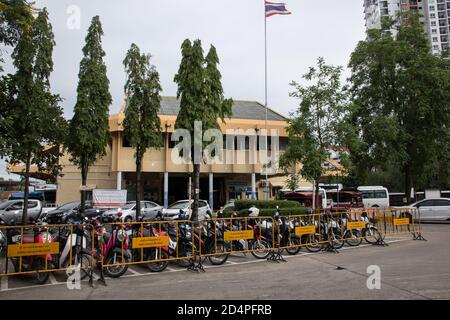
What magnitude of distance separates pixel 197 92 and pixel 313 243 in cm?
688

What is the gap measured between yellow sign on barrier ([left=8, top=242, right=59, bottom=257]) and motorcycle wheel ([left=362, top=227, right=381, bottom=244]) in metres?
11.0

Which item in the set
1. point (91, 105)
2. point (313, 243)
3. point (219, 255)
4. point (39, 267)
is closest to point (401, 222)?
point (313, 243)

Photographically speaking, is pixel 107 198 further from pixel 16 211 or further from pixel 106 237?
pixel 106 237

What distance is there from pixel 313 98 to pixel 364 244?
20.6 feet

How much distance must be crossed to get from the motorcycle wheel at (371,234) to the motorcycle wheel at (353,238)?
8.8 inches

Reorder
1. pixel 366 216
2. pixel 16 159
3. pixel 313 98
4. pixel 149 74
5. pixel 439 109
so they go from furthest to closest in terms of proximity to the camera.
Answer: pixel 439 109 → pixel 149 74 → pixel 313 98 → pixel 366 216 → pixel 16 159

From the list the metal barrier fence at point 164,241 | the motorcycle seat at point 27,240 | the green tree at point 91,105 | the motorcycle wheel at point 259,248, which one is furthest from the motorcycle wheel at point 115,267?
the green tree at point 91,105

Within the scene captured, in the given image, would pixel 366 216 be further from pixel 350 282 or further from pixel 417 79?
pixel 417 79

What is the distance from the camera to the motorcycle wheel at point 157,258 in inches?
369

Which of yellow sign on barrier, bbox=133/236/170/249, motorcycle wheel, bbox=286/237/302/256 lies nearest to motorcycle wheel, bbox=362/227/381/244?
motorcycle wheel, bbox=286/237/302/256

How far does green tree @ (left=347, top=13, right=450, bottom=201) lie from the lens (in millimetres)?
26516

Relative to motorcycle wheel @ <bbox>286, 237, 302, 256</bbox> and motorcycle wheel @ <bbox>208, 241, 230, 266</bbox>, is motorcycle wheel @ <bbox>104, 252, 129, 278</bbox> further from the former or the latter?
motorcycle wheel @ <bbox>286, 237, 302, 256</bbox>
